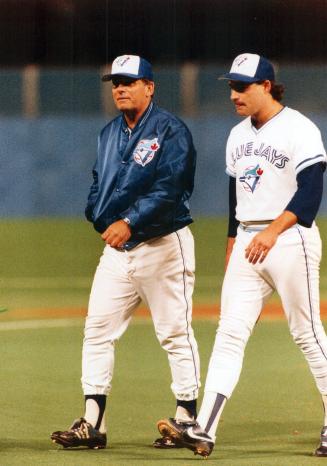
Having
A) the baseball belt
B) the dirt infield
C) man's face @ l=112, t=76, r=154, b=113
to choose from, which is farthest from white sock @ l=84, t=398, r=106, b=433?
the dirt infield

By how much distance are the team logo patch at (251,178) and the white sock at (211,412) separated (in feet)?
3.02

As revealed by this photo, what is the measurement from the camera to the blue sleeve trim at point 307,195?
16.0ft

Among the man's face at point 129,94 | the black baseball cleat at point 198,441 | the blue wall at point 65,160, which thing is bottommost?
the blue wall at point 65,160

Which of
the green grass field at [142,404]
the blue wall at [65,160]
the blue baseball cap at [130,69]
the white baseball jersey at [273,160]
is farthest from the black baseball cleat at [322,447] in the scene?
the blue wall at [65,160]

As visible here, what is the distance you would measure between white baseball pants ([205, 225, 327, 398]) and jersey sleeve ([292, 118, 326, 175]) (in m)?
0.32

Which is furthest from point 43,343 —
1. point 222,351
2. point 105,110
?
point 105,110

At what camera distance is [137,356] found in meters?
8.27

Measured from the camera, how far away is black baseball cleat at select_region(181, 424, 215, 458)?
4871mm

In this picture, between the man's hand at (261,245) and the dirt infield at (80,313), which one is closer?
the man's hand at (261,245)

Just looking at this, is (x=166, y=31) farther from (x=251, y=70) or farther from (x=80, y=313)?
(x=251, y=70)

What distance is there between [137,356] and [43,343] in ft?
3.21

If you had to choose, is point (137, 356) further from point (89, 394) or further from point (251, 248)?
point (251, 248)

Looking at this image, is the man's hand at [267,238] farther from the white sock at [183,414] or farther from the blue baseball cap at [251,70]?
the white sock at [183,414]

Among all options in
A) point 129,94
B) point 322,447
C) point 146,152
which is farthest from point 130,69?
point 322,447
